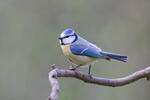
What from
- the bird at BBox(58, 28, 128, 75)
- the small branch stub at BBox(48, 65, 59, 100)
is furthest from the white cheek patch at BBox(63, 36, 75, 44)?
the small branch stub at BBox(48, 65, 59, 100)

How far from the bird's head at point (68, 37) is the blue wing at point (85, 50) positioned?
0.06m

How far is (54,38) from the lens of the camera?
5.51m

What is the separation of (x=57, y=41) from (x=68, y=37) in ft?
8.84

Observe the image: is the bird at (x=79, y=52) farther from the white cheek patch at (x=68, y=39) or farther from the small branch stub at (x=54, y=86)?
the small branch stub at (x=54, y=86)

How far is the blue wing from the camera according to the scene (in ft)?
8.79

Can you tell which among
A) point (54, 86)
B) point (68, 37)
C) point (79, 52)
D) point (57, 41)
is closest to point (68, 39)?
point (68, 37)

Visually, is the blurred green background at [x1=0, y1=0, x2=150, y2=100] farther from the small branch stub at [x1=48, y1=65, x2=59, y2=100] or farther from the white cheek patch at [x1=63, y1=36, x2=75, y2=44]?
the small branch stub at [x1=48, y1=65, x2=59, y2=100]

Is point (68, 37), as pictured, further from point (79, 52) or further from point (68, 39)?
point (79, 52)

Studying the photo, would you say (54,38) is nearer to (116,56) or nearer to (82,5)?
(82,5)

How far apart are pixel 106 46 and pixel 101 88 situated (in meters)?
0.71

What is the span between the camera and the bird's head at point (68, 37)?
268cm

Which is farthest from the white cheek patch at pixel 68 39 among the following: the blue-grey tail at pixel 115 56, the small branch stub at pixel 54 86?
the small branch stub at pixel 54 86

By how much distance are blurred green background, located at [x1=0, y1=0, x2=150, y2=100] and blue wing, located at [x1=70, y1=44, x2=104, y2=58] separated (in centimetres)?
219

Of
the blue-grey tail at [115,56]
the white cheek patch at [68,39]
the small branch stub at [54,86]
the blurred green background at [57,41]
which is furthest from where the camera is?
the blurred green background at [57,41]
